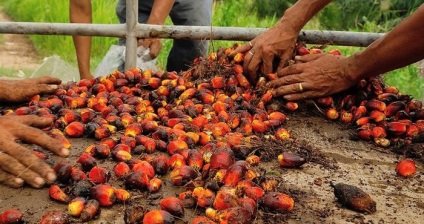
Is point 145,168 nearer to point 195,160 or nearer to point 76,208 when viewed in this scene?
point 195,160

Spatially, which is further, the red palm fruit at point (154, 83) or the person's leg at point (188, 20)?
the person's leg at point (188, 20)

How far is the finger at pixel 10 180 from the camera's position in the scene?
1.98 meters

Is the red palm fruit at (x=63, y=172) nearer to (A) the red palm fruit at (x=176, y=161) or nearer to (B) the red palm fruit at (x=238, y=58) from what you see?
(A) the red palm fruit at (x=176, y=161)

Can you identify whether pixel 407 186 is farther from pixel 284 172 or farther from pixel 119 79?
pixel 119 79

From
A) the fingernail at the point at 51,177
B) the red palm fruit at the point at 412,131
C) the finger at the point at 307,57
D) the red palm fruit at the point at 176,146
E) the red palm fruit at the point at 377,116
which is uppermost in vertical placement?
the finger at the point at 307,57

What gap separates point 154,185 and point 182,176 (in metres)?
0.11

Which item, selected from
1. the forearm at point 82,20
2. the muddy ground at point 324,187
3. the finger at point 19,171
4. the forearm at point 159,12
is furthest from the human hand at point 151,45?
the finger at point 19,171

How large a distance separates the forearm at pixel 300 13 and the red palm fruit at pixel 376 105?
61 centimetres

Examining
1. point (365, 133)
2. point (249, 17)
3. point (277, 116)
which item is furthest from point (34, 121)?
point (249, 17)

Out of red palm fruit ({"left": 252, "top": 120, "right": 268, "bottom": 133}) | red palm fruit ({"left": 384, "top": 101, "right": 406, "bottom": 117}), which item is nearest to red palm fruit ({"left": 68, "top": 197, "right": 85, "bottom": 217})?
red palm fruit ({"left": 252, "top": 120, "right": 268, "bottom": 133})

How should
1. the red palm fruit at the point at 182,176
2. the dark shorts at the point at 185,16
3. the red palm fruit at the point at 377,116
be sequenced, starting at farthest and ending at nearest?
the dark shorts at the point at 185,16, the red palm fruit at the point at 377,116, the red palm fruit at the point at 182,176

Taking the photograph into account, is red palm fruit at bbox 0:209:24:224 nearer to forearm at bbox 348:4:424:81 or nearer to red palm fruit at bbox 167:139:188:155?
red palm fruit at bbox 167:139:188:155

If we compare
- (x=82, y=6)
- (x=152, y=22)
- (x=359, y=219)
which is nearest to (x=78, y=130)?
(x=359, y=219)

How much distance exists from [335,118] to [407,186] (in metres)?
0.75
